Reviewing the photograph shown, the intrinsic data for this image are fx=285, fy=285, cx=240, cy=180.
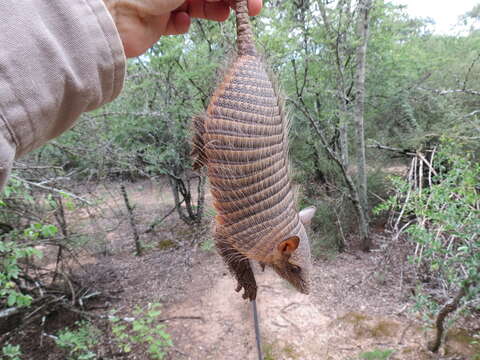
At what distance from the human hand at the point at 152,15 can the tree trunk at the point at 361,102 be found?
2209 millimetres

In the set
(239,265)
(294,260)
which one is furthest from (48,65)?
(239,265)

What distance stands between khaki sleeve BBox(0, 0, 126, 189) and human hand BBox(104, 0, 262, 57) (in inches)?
13.3

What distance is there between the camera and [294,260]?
3.62ft

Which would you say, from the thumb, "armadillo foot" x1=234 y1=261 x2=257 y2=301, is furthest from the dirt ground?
the thumb

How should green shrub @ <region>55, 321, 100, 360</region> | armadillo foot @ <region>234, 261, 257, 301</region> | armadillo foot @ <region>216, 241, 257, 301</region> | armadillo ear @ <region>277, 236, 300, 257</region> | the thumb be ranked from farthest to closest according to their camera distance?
green shrub @ <region>55, 321, 100, 360</region> < armadillo foot @ <region>234, 261, 257, 301</region> < armadillo foot @ <region>216, 241, 257, 301</region> < armadillo ear @ <region>277, 236, 300, 257</region> < the thumb

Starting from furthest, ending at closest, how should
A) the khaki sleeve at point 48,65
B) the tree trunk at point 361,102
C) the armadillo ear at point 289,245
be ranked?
1. the tree trunk at point 361,102
2. the armadillo ear at point 289,245
3. the khaki sleeve at point 48,65

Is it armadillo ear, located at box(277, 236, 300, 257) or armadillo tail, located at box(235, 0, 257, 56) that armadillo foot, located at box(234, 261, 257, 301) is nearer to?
armadillo ear, located at box(277, 236, 300, 257)

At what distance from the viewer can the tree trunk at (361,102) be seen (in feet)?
9.98

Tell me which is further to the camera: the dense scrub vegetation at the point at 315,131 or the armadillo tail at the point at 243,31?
the dense scrub vegetation at the point at 315,131

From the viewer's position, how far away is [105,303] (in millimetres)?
3354

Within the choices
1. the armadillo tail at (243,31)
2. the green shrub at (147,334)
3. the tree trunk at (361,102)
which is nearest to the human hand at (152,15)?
the armadillo tail at (243,31)

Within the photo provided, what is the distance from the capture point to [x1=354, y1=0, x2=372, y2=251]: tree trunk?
3043 mm

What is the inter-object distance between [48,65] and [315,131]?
3859 mm

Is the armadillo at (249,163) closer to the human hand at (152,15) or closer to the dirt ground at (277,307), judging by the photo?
the human hand at (152,15)
